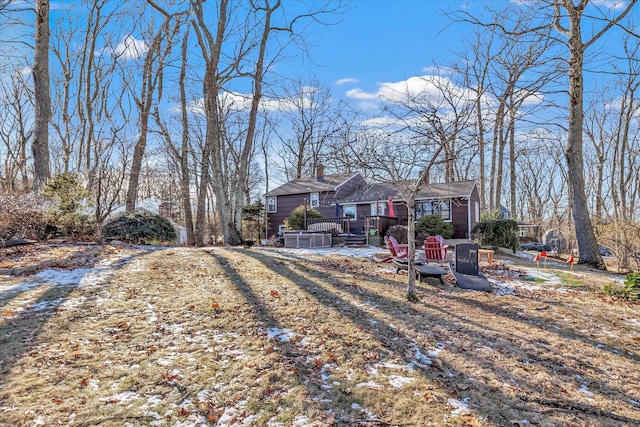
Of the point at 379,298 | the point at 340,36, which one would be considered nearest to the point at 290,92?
the point at 340,36

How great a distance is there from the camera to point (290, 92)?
1415 cm

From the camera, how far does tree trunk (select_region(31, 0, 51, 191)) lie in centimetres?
1093

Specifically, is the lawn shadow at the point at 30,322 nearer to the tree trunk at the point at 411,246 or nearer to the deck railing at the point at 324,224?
the tree trunk at the point at 411,246

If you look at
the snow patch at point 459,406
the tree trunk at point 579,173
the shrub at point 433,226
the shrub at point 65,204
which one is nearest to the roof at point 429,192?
the shrub at point 433,226

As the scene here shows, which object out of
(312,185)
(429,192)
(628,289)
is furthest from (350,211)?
(628,289)

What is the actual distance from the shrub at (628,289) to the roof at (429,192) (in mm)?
10853

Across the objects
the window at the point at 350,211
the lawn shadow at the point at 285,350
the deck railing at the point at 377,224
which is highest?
the window at the point at 350,211

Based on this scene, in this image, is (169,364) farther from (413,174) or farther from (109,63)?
(109,63)

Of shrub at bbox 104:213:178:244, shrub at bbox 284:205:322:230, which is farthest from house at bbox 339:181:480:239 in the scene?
shrub at bbox 104:213:178:244

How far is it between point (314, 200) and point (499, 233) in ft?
37.8

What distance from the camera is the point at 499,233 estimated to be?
50.5 ft

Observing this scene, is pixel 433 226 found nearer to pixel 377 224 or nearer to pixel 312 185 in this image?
pixel 377 224

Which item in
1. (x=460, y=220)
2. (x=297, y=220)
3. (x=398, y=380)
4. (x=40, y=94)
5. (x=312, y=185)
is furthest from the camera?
(x=312, y=185)

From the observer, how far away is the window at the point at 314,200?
912 inches
